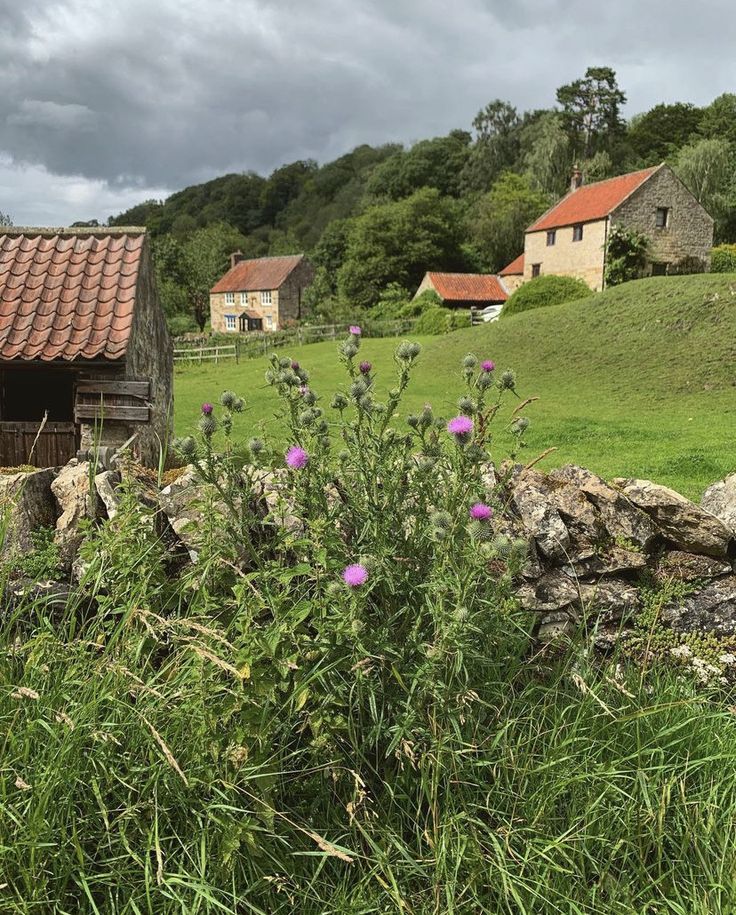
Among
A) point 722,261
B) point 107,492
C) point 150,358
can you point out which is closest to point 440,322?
point 722,261

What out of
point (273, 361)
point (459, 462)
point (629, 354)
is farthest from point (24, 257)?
point (629, 354)

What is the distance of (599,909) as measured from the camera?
8.25 ft

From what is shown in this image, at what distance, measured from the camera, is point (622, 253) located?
39.6 meters

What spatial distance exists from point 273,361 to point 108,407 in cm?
592

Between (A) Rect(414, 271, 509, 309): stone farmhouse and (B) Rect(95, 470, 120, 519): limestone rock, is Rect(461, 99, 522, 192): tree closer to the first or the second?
(A) Rect(414, 271, 509, 309): stone farmhouse

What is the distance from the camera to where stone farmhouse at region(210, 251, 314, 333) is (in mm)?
68188

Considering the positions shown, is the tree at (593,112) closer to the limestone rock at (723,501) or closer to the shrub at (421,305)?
the shrub at (421,305)

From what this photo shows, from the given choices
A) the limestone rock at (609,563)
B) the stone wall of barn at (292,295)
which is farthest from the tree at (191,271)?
the limestone rock at (609,563)

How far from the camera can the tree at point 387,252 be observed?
56.1 meters

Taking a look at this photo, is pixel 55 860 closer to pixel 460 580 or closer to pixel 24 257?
pixel 460 580

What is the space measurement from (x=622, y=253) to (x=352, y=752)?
41.6 metres

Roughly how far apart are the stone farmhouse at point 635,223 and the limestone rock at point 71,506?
40658 millimetres

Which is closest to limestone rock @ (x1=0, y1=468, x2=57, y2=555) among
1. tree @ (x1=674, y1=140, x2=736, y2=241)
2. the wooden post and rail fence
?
the wooden post and rail fence

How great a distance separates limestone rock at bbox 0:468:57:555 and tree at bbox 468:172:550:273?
204ft
